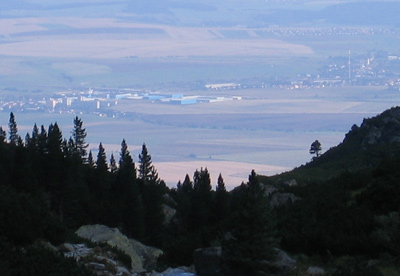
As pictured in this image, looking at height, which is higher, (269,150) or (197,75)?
(197,75)

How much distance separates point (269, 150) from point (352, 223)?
86.5 meters

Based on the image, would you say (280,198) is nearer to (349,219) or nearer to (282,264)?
(349,219)

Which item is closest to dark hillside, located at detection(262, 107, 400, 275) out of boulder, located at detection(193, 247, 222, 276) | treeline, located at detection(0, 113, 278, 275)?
boulder, located at detection(193, 247, 222, 276)

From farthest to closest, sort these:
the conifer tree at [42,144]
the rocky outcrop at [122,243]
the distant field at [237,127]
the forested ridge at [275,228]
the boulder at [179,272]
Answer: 1. the distant field at [237,127]
2. the conifer tree at [42,144]
3. the rocky outcrop at [122,243]
4. the boulder at [179,272]
5. the forested ridge at [275,228]

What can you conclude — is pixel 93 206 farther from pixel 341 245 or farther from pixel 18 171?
pixel 341 245

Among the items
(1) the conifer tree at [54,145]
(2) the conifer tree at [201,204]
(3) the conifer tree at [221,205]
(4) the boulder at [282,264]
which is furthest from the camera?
(1) the conifer tree at [54,145]

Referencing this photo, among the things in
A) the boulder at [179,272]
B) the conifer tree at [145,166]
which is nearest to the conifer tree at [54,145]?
the conifer tree at [145,166]

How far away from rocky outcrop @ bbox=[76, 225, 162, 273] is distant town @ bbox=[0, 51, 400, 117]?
111 m

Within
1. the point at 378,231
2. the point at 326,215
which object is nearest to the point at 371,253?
the point at 378,231

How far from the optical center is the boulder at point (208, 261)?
16.9m

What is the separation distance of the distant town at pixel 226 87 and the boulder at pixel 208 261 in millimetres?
120766

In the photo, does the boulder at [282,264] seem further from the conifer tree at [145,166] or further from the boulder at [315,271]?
the conifer tree at [145,166]

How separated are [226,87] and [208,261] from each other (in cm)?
15401

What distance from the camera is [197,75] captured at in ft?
598
